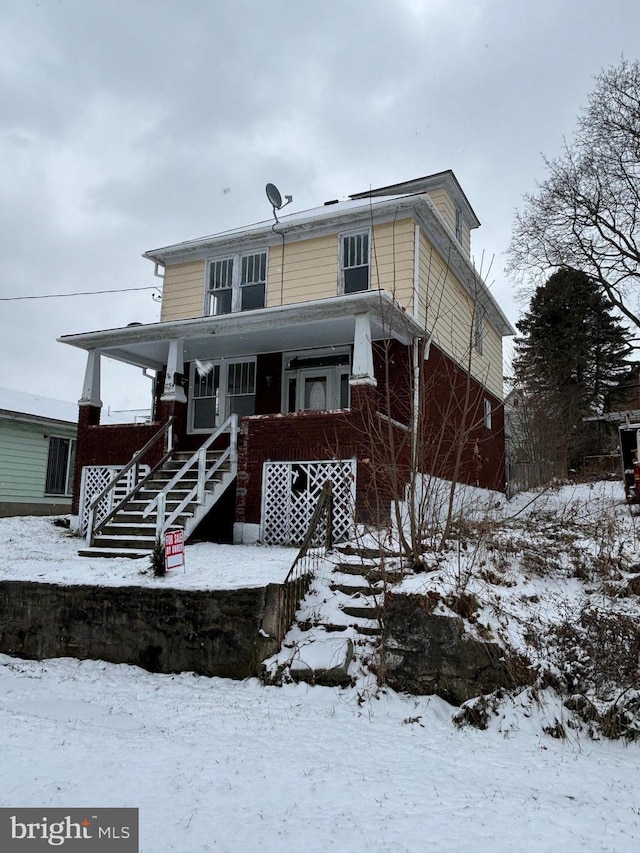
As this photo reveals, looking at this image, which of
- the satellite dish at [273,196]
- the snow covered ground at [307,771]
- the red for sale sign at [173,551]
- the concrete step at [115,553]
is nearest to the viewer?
the snow covered ground at [307,771]

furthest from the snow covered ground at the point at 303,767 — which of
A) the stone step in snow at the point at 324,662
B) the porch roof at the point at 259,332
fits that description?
the porch roof at the point at 259,332

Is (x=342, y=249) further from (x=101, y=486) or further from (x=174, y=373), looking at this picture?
(x=101, y=486)

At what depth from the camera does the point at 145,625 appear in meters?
6.64

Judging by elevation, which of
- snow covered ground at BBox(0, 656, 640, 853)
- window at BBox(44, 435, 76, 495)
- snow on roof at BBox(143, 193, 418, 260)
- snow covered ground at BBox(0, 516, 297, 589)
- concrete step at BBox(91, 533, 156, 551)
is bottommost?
snow covered ground at BBox(0, 656, 640, 853)

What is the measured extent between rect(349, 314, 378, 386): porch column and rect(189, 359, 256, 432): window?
419cm

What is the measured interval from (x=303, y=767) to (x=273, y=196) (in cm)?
1317

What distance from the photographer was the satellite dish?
47.9ft

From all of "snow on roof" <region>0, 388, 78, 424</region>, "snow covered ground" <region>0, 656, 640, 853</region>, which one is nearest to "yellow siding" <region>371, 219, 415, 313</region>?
"snow covered ground" <region>0, 656, 640, 853</region>

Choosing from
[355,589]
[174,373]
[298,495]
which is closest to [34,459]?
[174,373]

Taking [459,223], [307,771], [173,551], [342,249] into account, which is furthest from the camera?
[459,223]

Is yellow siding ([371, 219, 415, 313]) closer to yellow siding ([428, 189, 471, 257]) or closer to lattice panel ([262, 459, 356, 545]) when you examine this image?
yellow siding ([428, 189, 471, 257])

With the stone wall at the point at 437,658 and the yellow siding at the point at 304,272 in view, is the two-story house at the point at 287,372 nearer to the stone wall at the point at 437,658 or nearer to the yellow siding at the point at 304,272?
the yellow siding at the point at 304,272

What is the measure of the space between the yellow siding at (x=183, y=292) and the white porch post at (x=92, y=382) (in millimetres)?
2185

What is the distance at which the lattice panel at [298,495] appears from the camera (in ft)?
34.1
